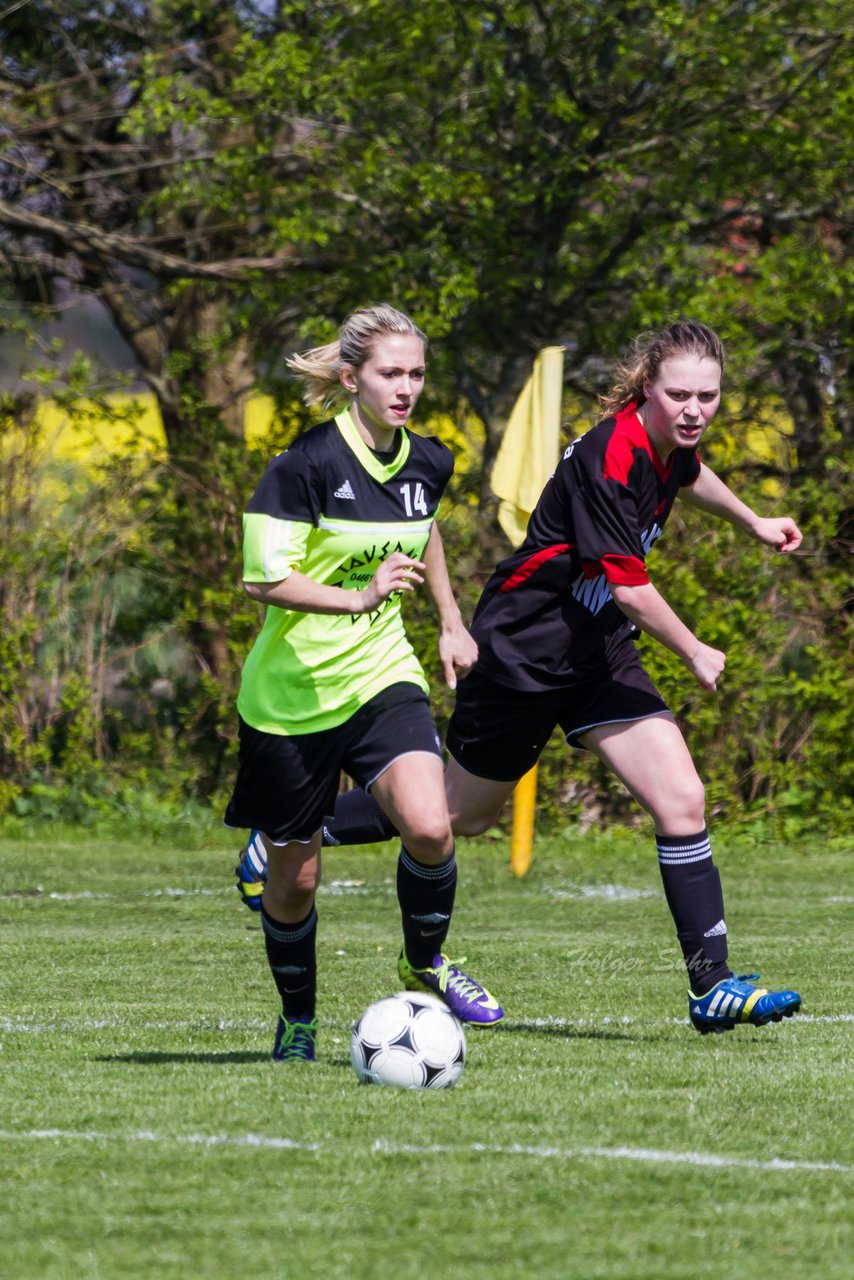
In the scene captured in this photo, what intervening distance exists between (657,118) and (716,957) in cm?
827

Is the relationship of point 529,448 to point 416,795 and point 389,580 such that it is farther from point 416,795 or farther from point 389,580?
point 389,580

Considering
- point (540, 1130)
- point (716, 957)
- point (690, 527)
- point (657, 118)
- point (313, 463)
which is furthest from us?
point (657, 118)

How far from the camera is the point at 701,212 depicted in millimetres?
13148

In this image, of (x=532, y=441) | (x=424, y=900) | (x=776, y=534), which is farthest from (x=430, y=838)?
(x=532, y=441)

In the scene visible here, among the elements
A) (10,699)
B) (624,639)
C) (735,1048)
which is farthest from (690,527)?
(735,1048)

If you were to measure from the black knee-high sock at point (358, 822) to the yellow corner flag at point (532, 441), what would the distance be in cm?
403

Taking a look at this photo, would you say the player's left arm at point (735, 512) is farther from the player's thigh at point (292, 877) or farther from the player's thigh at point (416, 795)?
the player's thigh at point (292, 877)

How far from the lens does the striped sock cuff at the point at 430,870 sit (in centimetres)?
523

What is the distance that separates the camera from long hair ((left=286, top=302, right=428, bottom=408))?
5082 millimetres

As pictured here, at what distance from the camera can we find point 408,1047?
460cm

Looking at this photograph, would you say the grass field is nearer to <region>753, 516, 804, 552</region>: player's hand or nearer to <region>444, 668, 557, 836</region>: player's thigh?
<region>444, 668, 557, 836</region>: player's thigh

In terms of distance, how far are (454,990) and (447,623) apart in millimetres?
1062

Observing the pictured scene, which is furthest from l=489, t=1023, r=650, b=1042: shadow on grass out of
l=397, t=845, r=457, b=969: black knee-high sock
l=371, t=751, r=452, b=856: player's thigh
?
l=371, t=751, r=452, b=856: player's thigh

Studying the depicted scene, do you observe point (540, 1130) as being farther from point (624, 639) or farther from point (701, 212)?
point (701, 212)
